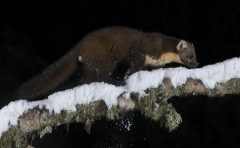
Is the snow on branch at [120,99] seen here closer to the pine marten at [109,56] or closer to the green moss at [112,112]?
the green moss at [112,112]

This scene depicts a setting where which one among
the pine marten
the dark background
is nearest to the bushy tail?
the pine marten

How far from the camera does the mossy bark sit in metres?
3.85

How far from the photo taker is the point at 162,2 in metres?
8.62

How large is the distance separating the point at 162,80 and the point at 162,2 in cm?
469

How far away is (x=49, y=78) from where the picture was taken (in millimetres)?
5727

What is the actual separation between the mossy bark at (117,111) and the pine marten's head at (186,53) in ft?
8.40

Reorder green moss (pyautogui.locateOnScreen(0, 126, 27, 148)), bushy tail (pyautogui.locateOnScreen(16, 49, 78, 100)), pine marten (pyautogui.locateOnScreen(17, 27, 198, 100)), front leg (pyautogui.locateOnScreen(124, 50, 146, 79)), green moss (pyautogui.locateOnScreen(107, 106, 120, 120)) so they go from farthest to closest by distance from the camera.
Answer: front leg (pyautogui.locateOnScreen(124, 50, 146, 79)) < pine marten (pyautogui.locateOnScreen(17, 27, 198, 100)) < bushy tail (pyautogui.locateOnScreen(16, 49, 78, 100)) < green moss (pyautogui.locateOnScreen(107, 106, 120, 120)) < green moss (pyautogui.locateOnScreen(0, 126, 27, 148))

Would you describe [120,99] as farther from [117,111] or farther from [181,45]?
[181,45]

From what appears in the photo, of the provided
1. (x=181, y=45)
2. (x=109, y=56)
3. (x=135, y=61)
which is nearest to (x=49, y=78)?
(x=109, y=56)

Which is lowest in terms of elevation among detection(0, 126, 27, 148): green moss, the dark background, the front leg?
detection(0, 126, 27, 148): green moss

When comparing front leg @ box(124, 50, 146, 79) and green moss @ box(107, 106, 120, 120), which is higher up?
front leg @ box(124, 50, 146, 79)

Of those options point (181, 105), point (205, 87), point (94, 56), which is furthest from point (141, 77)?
point (181, 105)

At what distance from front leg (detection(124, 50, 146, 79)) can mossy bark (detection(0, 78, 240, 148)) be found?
2.12 meters

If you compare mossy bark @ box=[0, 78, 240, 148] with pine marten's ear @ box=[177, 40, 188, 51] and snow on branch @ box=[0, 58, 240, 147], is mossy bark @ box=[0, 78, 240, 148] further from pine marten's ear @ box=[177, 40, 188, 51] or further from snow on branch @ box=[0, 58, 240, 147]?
pine marten's ear @ box=[177, 40, 188, 51]
